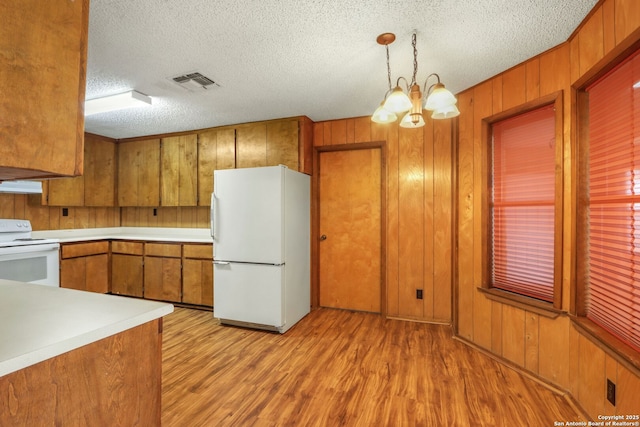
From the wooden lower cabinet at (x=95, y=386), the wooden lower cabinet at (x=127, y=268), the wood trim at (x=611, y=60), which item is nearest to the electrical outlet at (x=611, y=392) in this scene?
the wood trim at (x=611, y=60)

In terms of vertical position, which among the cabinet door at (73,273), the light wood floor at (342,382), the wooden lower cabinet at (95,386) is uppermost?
the wooden lower cabinet at (95,386)

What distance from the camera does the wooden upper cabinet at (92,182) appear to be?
12.7 feet

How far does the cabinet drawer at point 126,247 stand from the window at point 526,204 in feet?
13.8

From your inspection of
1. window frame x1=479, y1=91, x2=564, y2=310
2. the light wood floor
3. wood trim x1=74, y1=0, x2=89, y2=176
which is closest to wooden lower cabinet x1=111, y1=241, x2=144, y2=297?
the light wood floor

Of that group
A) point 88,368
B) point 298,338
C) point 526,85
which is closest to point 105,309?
point 88,368

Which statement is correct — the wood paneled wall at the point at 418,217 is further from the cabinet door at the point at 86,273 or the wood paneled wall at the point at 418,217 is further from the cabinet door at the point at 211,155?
the cabinet door at the point at 86,273

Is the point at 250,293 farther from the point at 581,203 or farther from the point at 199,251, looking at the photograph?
the point at 581,203

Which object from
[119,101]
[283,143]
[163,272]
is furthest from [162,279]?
[283,143]

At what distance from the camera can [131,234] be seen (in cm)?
469

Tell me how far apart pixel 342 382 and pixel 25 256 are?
3.48m

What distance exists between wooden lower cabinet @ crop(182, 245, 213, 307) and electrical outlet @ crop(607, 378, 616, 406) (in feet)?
11.5

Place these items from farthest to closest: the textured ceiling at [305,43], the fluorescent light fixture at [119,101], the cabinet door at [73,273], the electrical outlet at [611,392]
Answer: the cabinet door at [73,273]
the fluorescent light fixture at [119,101]
the textured ceiling at [305,43]
the electrical outlet at [611,392]

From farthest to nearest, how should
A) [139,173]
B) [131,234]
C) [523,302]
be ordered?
[131,234], [139,173], [523,302]

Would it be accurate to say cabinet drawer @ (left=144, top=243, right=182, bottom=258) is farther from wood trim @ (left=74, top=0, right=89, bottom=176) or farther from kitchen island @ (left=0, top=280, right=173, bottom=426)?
wood trim @ (left=74, top=0, right=89, bottom=176)
